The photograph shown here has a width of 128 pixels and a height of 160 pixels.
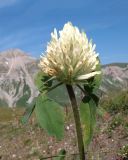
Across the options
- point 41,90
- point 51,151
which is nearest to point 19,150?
point 51,151

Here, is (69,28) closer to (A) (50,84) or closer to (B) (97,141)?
(A) (50,84)

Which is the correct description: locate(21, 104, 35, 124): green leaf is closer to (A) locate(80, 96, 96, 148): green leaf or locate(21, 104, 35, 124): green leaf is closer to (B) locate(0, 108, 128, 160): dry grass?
(A) locate(80, 96, 96, 148): green leaf

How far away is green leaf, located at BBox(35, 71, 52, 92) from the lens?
2.48 meters

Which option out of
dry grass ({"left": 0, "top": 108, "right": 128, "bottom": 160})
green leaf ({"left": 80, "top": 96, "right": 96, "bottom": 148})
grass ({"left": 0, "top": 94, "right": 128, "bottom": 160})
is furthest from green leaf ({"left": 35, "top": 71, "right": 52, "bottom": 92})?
dry grass ({"left": 0, "top": 108, "right": 128, "bottom": 160})

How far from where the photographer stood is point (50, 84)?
2477 millimetres

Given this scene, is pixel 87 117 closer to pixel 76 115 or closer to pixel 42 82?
pixel 76 115

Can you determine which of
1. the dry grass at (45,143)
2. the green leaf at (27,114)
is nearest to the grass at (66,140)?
the dry grass at (45,143)

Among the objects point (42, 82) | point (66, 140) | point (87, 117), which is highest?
point (66, 140)

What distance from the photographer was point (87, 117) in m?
2.49

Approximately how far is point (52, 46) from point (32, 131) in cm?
1948

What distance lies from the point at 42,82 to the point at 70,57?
0.96 ft

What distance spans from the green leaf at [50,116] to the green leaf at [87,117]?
168 mm

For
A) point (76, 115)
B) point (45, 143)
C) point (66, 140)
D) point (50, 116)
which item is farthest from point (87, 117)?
point (45, 143)

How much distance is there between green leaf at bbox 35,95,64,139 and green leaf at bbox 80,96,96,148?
0.17 meters
